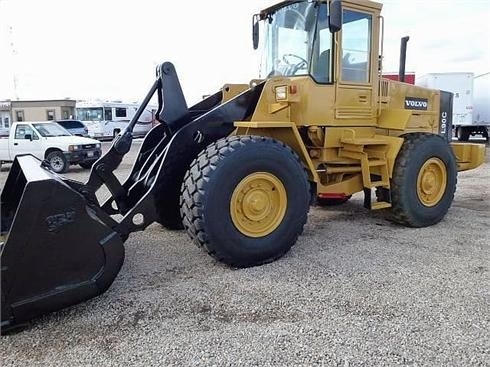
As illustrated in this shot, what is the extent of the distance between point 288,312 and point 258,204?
115cm

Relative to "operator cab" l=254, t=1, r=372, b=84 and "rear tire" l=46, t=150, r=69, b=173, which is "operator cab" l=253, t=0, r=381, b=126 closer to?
"operator cab" l=254, t=1, r=372, b=84

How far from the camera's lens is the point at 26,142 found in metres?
13.4

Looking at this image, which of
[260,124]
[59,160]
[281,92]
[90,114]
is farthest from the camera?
[90,114]

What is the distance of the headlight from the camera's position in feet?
14.8

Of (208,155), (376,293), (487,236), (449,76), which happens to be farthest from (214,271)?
(449,76)

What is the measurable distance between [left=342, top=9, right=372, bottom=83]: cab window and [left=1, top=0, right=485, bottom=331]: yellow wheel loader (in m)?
0.02

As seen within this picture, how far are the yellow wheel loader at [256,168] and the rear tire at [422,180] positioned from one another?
0.02 metres

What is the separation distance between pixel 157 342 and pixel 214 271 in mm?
1216

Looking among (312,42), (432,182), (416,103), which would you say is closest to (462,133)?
(416,103)

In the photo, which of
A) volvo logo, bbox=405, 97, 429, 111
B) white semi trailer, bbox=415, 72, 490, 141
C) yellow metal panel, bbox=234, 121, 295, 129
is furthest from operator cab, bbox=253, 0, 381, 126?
white semi trailer, bbox=415, 72, 490, 141

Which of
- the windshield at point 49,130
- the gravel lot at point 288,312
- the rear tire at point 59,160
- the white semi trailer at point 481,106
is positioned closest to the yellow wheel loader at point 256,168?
the gravel lot at point 288,312

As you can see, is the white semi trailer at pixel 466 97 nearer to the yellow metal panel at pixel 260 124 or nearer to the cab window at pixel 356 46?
the cab window at pixel 356 46

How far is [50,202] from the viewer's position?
9.51ft

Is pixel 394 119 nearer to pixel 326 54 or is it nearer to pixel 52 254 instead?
pixel 326 54
